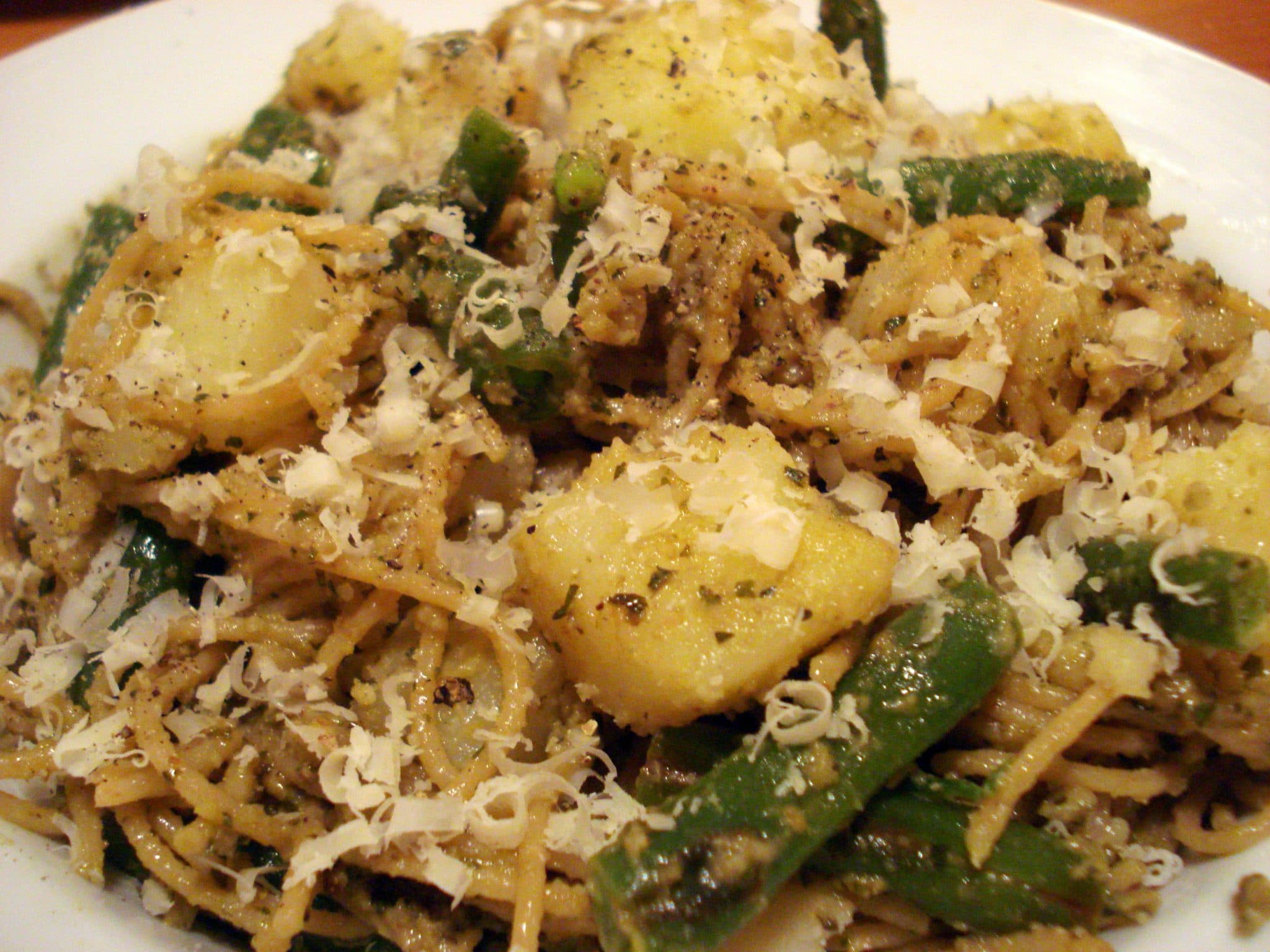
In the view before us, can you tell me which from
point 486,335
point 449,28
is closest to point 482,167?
point 486,335

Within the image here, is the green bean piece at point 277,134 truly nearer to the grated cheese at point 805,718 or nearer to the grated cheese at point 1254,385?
the grated cheese at point 805,718

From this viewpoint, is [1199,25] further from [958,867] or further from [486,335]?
[958,867]

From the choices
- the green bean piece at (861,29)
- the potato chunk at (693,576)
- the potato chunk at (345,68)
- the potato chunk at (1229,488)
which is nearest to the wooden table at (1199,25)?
the green bean piece at (861,29)

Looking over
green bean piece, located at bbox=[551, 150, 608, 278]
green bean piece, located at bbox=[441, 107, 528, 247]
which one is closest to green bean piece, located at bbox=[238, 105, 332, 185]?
green bean piece, located at bbox=[441, 107, 528, 247]

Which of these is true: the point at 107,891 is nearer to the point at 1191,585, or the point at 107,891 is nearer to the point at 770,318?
the point at 770,318

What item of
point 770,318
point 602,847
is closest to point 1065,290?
point 770,318

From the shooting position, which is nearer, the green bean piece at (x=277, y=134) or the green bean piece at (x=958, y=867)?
the green bean piece at (x=958, y=867)
